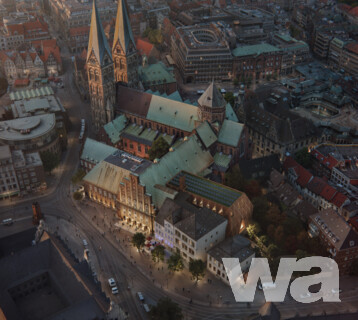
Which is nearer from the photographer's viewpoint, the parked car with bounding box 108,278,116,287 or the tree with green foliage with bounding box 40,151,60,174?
the parked car with bounding box 108,278,116,287

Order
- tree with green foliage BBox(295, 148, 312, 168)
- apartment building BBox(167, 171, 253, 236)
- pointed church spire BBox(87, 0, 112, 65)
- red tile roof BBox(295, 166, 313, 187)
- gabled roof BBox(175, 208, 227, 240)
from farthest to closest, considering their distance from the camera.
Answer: tree with green foliage BBox(295, 148, 312, 168) → pointed church spire BBox(87, 0, 112, 65) → red tile roof BBox(295, 166, 313, 187) → apartment building BBox(167, 171, 253, 236) → gabled roof BBox(175, 208, 227, 240)

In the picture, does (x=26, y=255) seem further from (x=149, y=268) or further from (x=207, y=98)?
(x=207, y=98)

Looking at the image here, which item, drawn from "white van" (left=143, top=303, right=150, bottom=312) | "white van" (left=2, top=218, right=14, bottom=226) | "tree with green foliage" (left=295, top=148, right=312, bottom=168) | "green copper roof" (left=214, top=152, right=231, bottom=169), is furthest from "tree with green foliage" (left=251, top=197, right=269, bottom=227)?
"white van" (left=2, top=218, right=14, bottom=226)

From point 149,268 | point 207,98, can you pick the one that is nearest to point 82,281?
point 149,268

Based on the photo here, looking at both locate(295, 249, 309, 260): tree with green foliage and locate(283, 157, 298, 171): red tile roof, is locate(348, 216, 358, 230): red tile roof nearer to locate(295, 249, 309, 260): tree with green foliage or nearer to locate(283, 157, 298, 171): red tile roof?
locate(295, 249, 309, 260): tree with green foliage

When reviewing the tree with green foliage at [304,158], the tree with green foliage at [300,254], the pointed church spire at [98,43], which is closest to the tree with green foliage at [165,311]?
the tree with green foliage at [300,254]
